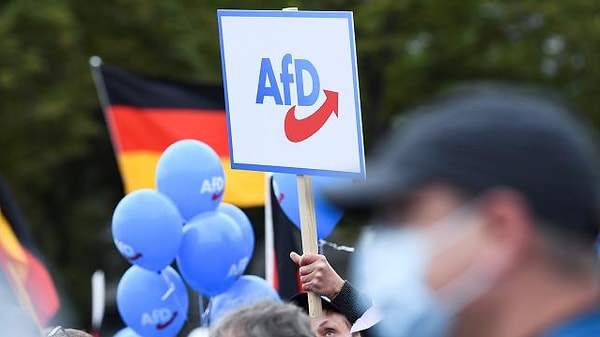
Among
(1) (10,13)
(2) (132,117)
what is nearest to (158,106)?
(2) (132,117)

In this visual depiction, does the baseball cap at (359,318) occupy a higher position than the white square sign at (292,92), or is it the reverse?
the white square sign at (292,92)

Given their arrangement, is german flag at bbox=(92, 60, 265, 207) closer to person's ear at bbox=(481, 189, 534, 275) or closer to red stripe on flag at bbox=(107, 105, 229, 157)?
red stripe on flag at bbox=(107, 105, 229, 157)

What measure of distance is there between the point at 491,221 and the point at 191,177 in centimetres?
421

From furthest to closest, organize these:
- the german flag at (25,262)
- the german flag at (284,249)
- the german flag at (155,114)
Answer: the german flag at (155,114)
the german flag at (25,262)
the german flag at (284,249)

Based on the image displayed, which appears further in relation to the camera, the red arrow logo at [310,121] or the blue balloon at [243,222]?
the blue balloon at [243,222]

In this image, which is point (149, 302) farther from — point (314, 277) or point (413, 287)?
point (413, 287)

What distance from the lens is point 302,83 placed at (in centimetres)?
401

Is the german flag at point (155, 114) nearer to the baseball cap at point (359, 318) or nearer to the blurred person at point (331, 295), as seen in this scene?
the baseball cap at point (359, 318)

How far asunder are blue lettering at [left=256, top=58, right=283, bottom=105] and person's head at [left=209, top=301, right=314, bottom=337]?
1.59m

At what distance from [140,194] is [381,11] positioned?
8722 millimetres

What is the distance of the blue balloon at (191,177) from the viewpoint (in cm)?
577

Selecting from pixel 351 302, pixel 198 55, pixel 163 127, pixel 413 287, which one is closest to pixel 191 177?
pixel 351 302

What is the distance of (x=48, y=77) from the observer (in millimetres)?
13695

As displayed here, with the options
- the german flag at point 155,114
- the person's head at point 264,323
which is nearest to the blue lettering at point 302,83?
the person's head at point 264,323
